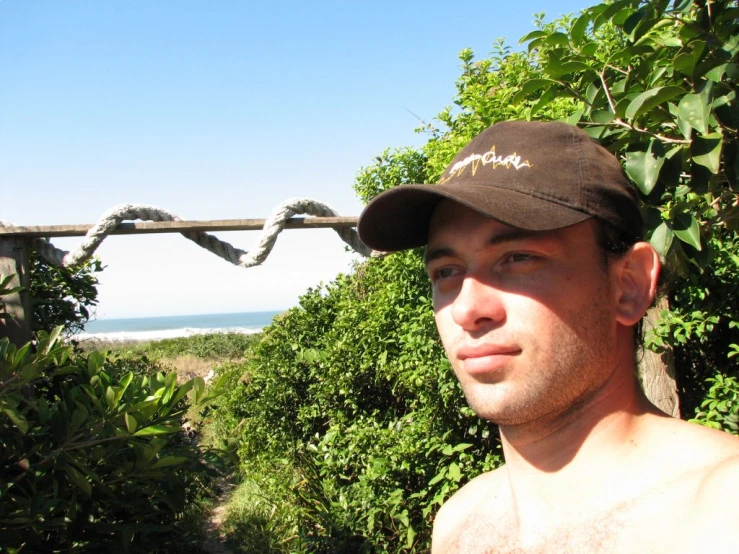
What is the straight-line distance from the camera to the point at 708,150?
5.59 ft

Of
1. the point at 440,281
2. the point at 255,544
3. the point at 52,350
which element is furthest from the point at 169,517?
the point at 440,281

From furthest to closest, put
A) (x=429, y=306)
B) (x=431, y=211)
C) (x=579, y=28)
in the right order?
(x=429, y=306) → (x=579, y=28) → (x=431, y=211)

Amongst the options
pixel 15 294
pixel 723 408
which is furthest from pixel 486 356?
pixel 723 408

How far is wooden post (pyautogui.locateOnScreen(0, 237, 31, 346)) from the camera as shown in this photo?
3582 mm

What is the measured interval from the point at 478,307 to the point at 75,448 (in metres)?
2.38

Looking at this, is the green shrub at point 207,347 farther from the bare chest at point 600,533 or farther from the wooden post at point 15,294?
the bare chest at point 600,533

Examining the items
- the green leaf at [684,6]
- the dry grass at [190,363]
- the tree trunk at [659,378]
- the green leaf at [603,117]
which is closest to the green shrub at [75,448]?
the green leaf at [603,117]

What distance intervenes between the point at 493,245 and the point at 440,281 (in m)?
0.20

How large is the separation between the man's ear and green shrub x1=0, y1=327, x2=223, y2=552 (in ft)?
7.17

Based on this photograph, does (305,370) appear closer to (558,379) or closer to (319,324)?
(319,324)

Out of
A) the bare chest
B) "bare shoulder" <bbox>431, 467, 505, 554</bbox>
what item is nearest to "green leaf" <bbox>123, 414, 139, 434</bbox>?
"bare shoulder" <bbox>431, 467, 505, 554</bbox>

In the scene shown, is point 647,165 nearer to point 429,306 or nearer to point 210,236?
point 210,236

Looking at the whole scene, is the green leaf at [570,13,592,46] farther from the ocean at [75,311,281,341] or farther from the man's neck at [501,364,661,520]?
the ocean at [75,311,281,341]

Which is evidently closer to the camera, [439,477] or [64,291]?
[439,477]
